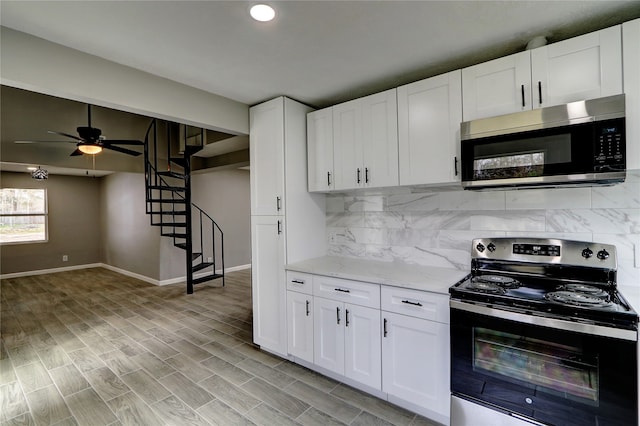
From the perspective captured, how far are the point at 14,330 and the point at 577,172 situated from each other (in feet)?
19.1

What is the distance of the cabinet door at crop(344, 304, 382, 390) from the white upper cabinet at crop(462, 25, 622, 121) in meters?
1.59

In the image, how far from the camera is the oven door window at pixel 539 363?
1.45 metres

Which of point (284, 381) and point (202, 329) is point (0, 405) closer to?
point (202, 329)

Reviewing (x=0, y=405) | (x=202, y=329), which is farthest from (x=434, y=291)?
(x=0, y=405)

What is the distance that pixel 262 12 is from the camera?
1.64 m

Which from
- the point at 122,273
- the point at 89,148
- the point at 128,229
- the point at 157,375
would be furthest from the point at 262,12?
the point at 122,273

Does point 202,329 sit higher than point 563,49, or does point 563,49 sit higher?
point 563,49

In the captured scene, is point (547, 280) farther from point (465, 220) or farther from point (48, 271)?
point (48, 271)

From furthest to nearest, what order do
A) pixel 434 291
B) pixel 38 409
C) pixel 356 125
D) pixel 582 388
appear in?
pixel 356 125
pixel 38 409
pixel 434 291
pixel 582 388

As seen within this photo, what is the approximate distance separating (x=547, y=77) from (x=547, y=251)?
1086 mm

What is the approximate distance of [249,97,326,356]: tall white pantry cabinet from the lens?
281 centimetres

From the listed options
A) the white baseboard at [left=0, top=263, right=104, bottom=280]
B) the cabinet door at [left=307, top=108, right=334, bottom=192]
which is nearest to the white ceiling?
the cabinet door at [left=307, top=108, right=334, bottom=192]

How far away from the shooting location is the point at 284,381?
8.16 ft

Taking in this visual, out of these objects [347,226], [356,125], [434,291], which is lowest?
[434,291]
